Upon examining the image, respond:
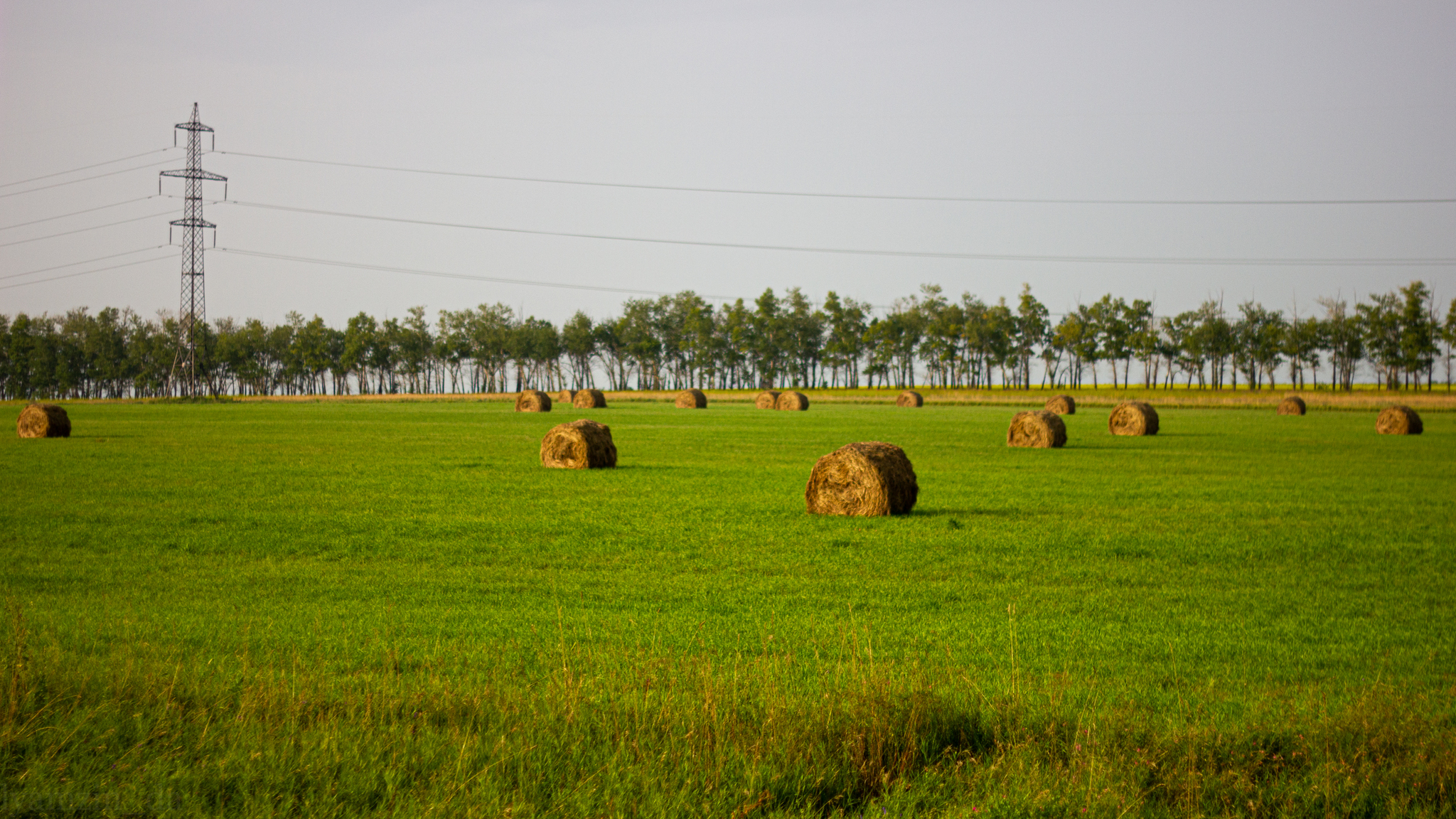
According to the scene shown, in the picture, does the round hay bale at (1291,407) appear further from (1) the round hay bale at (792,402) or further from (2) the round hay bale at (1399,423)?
(1) the round hay bale at (792,402)

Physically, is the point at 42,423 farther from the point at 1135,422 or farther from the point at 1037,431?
the point at 1135,422

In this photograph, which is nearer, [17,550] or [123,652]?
[123,652]

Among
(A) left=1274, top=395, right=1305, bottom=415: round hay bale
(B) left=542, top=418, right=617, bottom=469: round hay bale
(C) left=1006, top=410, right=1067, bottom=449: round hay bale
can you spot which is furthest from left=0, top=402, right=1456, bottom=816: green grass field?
(A) left=1274, top=395, right=1305, bottom=415: round hay bale

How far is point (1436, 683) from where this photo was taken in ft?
24.7

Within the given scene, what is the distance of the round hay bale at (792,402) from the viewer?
73.9 metres

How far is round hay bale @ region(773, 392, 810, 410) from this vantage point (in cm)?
7388

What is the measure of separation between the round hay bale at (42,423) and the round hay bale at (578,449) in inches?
848

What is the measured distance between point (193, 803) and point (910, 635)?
5.90 metres

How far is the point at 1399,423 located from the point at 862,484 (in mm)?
36985

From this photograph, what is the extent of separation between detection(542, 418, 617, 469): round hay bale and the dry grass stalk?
47641 mm

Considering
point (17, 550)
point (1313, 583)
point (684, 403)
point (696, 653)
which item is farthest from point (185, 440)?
point (684, 403)

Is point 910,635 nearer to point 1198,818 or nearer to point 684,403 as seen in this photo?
point 1198,818

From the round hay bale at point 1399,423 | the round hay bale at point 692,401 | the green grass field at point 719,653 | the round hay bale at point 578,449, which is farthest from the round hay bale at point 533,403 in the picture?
the round hay bale at point 1399,423

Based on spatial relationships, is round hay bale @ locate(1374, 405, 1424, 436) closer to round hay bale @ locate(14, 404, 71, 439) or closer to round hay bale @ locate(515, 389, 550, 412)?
round hay bale @ locate(515, 389, 550, 412)
